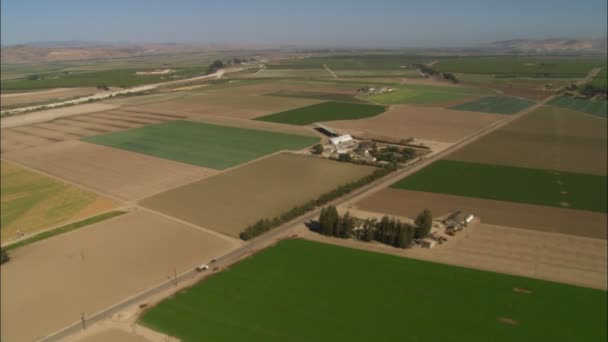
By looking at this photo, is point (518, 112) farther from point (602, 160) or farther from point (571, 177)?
point (571, 177)

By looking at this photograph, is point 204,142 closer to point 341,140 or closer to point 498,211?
point 341,140

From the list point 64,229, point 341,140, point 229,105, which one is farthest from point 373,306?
point 229,105

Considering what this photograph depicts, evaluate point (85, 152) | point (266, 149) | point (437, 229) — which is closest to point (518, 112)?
point (266, 149)

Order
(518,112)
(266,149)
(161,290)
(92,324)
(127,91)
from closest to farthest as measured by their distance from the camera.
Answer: (92,324), (161,290), (266,149), (518,112), (127,91)

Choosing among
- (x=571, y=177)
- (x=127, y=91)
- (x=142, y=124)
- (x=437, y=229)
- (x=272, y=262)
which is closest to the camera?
(x=272, y=262)

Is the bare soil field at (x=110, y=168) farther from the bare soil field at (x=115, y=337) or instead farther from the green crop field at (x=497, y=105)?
the green crop field at (x=497, y=105)

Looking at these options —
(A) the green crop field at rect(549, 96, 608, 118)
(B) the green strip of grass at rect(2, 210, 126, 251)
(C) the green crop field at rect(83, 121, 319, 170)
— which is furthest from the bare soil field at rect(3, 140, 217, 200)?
(A) the green crop field at rect(549, 96, 608, 118)
